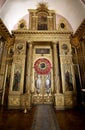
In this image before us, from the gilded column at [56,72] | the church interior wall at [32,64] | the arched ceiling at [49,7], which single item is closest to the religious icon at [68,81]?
the church interior wall at [32,64]

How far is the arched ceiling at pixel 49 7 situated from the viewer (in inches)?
287

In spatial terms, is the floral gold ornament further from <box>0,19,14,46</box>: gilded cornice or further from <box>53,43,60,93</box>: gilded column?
<box>0,19,14,46</box>: gilded cornice

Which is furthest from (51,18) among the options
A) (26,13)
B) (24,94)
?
(24,94)

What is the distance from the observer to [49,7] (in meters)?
8.23

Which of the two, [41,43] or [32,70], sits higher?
[41,43]

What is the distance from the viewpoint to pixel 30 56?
7008 mm

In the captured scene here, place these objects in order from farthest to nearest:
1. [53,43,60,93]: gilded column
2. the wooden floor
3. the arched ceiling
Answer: the arched ceiling
[53,43,60,93]: gilded column
the wooden floor

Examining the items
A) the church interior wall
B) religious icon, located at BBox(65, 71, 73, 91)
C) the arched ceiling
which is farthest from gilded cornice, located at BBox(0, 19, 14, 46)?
religious icon, located at BBox(65, 71, 73, 91)

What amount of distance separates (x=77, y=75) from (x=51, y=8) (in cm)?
575

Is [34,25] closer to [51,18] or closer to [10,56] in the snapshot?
[51,18]

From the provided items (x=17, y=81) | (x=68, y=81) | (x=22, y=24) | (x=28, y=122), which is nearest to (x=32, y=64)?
(x=17, y=81)

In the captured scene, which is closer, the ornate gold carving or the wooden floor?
the wooden floor

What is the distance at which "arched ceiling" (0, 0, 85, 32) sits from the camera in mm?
7293

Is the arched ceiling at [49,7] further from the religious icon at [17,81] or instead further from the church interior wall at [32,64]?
the religious icon at [17,81]
